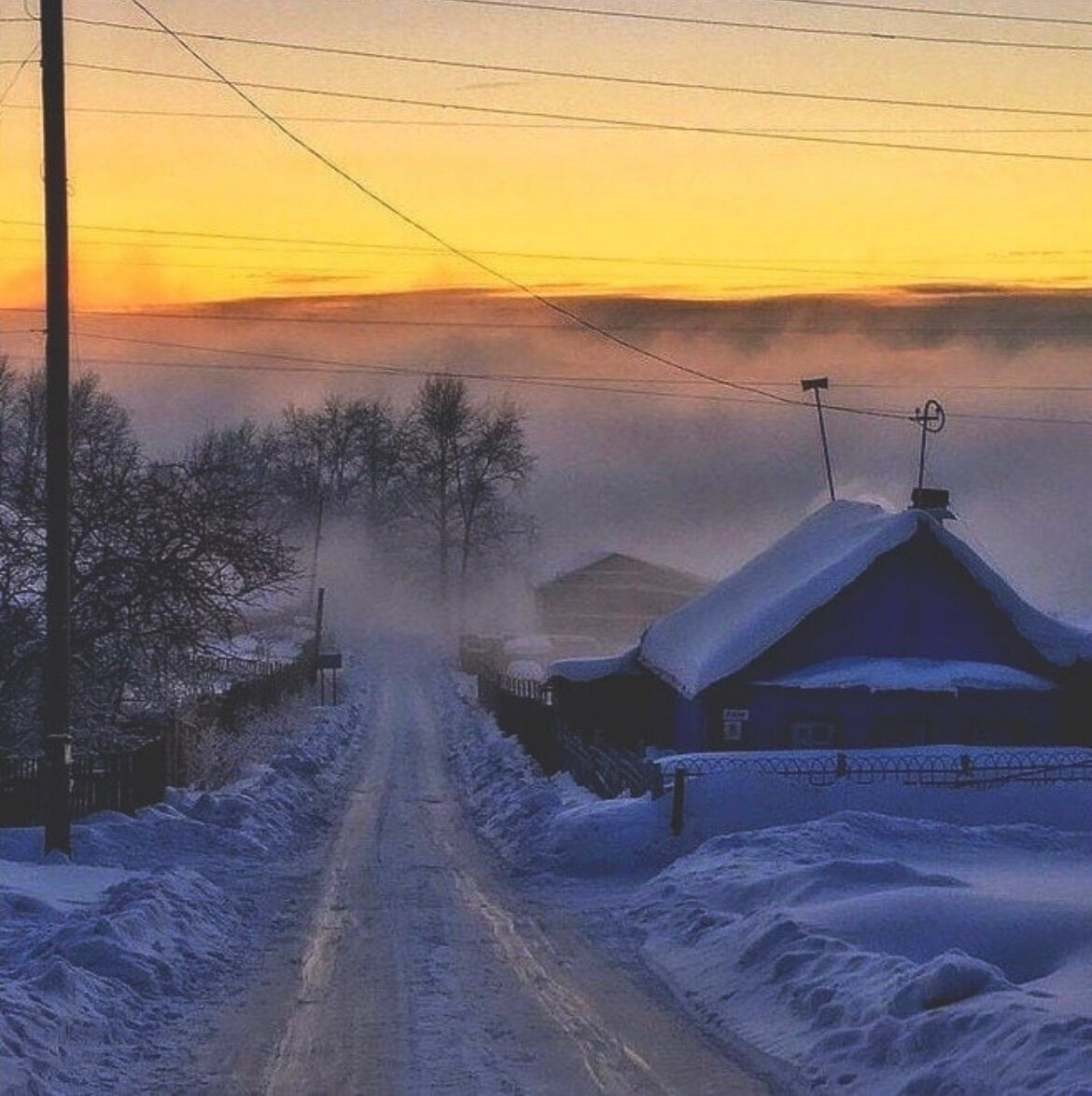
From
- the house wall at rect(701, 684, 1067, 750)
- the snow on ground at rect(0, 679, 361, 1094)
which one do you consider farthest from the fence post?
the house wall at rect(701, 684, 1067, 750)

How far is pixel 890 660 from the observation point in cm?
3603

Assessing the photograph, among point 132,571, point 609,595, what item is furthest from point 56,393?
point 609,595

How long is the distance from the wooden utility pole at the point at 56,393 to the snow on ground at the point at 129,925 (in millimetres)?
1713

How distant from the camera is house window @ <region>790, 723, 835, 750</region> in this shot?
35656mm

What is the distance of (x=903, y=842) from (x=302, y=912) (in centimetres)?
935

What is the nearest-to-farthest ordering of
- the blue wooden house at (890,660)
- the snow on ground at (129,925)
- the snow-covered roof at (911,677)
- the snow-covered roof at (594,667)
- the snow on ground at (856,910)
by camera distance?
the snow on ground at (856,910) < the snow on ground at (129,925) < the snow-covered roof at (911,677) < the blue wooden house at (890,660) < the snow-covered roof at (594,667)

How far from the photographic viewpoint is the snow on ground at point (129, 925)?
11.7 m

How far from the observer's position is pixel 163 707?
3284 centimetres

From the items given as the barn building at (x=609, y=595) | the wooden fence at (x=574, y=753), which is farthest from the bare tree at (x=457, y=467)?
the wooden fence at (x=574, y=753)

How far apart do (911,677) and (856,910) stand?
19.5m

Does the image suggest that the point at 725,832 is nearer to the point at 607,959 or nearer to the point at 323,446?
the point at 607,959

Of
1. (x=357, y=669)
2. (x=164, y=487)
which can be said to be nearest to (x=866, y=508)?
(x=164, y=487)

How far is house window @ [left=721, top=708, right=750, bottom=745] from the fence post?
9.68 m

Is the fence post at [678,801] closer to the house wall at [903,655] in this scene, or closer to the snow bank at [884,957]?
the snow bank at [884,957]
